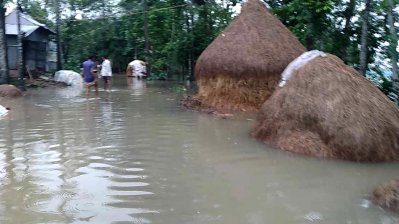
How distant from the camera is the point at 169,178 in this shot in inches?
238

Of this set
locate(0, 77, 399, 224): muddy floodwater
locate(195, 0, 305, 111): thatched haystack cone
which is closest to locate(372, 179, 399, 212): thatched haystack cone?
locate(0, 77, 399, 224): muddy floodwater

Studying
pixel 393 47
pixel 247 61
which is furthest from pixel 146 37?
pixel 393 47

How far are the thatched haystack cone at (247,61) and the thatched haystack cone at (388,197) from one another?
723 centimetres

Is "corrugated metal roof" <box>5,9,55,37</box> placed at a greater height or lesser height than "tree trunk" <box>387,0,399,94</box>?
greater

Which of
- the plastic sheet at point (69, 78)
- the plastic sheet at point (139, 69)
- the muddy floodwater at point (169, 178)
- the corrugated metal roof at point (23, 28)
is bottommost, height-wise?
the muddy floodwater at point (169, 178)

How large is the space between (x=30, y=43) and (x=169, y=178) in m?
23.0

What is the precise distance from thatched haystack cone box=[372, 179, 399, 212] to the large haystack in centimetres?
186

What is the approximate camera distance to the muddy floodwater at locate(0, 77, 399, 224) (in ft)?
15.5

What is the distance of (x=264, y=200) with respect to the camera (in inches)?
204

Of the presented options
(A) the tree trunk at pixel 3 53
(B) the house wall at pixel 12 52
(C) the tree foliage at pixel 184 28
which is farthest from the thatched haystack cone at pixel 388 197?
(B) the house wall at pixel 12 52

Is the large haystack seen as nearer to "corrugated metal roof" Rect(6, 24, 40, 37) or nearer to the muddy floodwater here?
the muddy floodwater

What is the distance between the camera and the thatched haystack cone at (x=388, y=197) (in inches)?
186

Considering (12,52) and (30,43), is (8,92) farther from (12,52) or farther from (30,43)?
(30,43)

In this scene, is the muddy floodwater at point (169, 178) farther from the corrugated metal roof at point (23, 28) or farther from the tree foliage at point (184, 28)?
the corrugated metal roof at point (23, 28)
